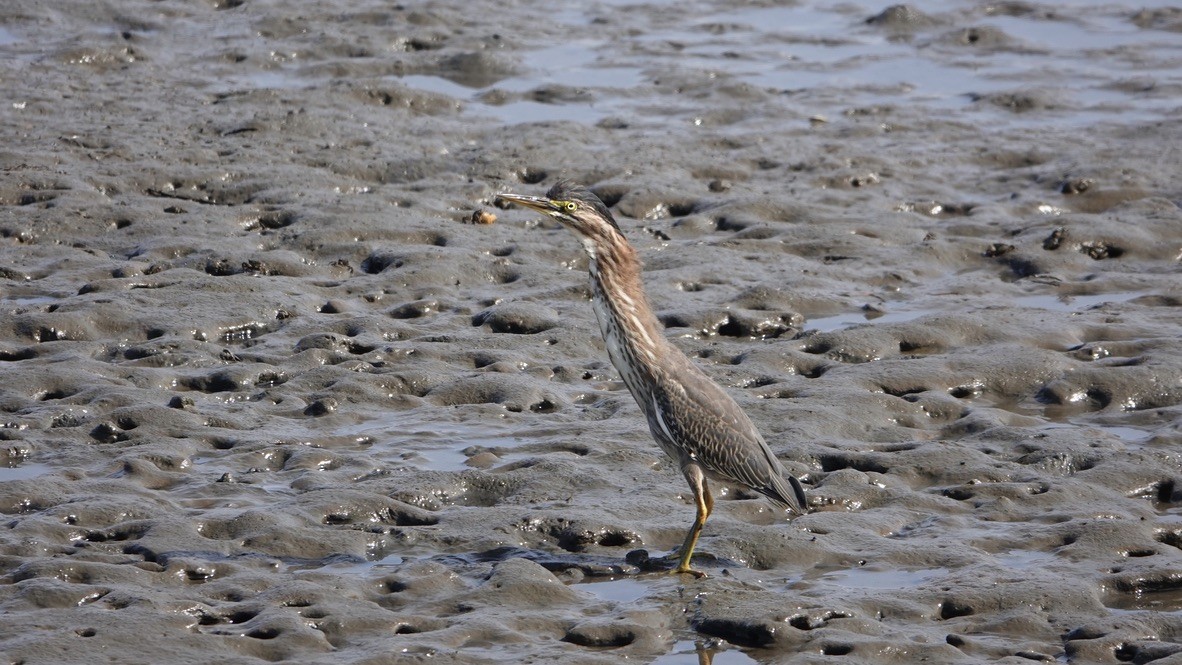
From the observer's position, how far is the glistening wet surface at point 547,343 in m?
6.67

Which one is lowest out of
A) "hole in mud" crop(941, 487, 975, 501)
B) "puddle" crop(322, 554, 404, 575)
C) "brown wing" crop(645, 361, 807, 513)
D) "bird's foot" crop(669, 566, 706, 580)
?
"hole in mud" crop(941, 487, 975, 501)

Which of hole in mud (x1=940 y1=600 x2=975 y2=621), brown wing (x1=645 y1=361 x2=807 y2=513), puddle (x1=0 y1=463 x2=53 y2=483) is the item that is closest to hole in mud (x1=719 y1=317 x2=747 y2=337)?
brown wing (x1=645 y1=361 x2=807 y2=513)

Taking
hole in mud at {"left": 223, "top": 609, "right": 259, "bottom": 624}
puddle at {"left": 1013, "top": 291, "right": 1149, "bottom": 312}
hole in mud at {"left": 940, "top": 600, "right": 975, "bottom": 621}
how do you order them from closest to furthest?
hole in mud at {"left": 223, "top": 609, "right": 259, "bottom": 624} < hole in mud at {"left": 940, "top": 600, "right": 975, "bottom": 621} < puddle at {"left": 1013, "top": 291, "right": 1149, "bottom": 312}

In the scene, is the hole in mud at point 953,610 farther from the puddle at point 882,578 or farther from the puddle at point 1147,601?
the puddle at point 1147,601

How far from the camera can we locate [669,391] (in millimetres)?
7359

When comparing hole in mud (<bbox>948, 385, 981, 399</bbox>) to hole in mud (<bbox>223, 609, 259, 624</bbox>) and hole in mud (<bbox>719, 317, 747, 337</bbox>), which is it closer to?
hole in mud (<bbox>719, 317, 747, 337</bbox>)

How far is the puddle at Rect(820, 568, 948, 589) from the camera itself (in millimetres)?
7078

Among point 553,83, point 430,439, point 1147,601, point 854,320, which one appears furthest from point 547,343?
point 553,83

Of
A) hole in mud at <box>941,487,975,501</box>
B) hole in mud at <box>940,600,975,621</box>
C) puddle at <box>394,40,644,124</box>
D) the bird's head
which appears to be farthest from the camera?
puddle at <box>394,40,644,124</box>

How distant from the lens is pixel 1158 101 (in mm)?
16547

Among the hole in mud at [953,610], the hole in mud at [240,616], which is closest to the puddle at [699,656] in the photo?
the hole in mud at [953,610]

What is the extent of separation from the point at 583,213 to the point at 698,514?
1596 millimetres

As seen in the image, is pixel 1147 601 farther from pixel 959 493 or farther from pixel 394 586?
pixel 394 586

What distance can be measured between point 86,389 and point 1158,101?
1226 centimetres
